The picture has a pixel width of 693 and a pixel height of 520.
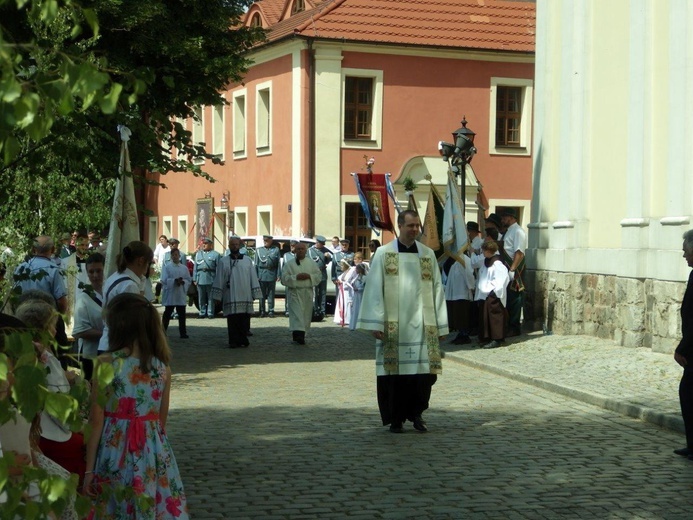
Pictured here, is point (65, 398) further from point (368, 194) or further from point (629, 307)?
point (368, 194)

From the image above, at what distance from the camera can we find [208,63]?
18.8 metres

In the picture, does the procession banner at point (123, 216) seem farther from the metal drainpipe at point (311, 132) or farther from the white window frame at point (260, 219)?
the white window frame at point (260, 219)

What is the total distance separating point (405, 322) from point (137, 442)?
18.6ft

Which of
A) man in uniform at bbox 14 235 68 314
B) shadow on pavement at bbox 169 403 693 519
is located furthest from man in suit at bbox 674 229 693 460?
man in uniform at bbox 14 235 68 314

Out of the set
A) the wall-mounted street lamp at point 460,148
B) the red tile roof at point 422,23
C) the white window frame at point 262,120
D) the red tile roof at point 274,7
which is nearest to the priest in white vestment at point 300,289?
the wall-mounted street lamp at point 460,148

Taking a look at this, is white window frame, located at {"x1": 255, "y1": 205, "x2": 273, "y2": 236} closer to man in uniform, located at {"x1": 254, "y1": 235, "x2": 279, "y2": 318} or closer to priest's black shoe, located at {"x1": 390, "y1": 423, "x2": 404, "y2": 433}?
man in uniform, located at {"x1": 254, "y1": 235, "x2": 279, "y2": 318}

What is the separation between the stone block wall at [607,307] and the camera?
1686cm

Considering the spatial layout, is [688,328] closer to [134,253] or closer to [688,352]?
[688,352]

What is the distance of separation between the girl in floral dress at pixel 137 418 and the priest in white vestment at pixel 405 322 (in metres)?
5.26

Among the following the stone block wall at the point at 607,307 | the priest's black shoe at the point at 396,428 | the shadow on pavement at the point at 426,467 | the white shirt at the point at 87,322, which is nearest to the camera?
the shadow on pavement at the point at 426,467

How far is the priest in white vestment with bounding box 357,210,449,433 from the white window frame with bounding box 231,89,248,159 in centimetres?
3176

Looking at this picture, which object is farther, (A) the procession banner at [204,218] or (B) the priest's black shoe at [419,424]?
(A) the procession banner at [204,218]

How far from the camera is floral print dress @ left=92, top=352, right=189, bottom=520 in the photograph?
6191 millimetres

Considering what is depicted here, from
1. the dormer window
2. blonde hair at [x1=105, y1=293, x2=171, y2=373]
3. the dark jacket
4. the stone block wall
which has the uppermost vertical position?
the dormer window
